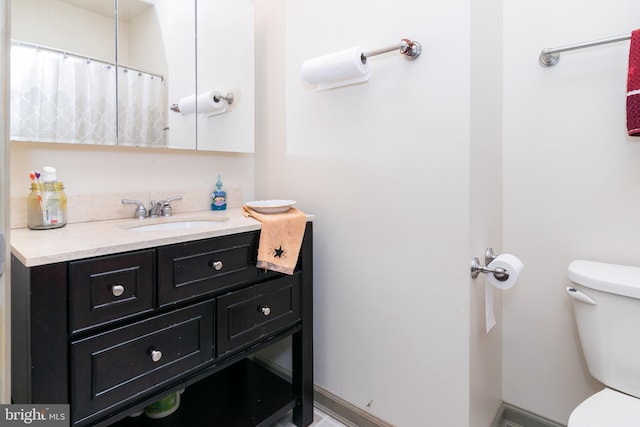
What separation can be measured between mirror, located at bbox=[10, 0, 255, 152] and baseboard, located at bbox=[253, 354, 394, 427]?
1252mm

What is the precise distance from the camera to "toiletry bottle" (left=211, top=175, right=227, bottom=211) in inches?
66.1

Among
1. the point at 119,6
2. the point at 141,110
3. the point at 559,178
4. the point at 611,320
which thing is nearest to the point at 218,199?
the point at 141,110

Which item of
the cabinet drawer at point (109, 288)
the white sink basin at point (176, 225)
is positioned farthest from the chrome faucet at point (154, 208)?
the cabinet drawer at point (109, 288)

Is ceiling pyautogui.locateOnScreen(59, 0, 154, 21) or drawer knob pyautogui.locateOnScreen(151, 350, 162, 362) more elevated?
ceiling pyautogui.locateOnScreen(59, 0, 154, 21)

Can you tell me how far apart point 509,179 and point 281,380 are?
4.40ft

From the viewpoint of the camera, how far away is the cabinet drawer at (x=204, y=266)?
100cm

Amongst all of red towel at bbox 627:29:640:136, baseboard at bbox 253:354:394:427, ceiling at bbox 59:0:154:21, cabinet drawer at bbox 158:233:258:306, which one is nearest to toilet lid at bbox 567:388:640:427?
baseboard at bbox 253:354:394:427

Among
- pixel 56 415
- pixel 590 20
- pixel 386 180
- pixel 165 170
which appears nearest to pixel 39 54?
pixel 165 170

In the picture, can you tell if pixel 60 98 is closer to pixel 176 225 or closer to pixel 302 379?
pixel 176 225

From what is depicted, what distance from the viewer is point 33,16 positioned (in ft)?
3.76

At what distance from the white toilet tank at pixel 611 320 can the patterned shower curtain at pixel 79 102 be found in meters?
1.71

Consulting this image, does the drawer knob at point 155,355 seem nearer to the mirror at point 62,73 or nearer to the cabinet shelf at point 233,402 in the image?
the cabinet shelf at point 233,402

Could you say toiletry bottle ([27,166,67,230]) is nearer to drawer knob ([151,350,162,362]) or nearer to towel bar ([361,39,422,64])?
drawer knob ([151,350,162,362])

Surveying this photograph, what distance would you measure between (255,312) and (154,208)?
2.17ft
